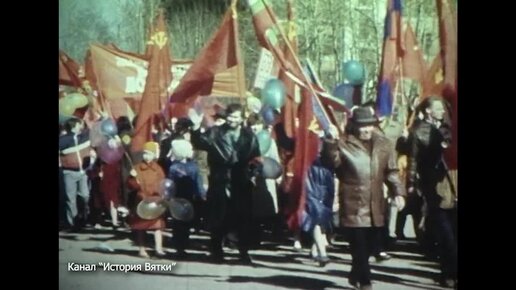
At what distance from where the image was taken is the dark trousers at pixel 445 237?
3.73 meters

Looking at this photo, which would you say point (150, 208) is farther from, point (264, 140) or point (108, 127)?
point (264, 140)

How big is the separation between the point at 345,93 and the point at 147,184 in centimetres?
100

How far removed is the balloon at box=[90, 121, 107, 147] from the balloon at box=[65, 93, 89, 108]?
4.2 inches

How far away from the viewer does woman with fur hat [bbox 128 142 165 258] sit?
375 centimetres

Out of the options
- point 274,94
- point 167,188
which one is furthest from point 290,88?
point 167,188

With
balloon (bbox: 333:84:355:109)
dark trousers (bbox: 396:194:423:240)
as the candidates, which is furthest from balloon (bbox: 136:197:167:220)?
dark trousers (bbox: 396:194:423:240)

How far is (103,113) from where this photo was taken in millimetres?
3777

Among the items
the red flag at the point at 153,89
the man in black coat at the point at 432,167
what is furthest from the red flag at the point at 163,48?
the man in black coat at the point at 432,167

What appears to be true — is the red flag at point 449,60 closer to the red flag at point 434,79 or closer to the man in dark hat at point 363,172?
the red flag at point 434,79

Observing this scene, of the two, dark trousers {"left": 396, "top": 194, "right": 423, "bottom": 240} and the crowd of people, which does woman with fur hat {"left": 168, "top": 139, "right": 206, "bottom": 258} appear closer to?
the crowd of people

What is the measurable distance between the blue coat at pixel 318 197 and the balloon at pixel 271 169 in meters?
0.14
